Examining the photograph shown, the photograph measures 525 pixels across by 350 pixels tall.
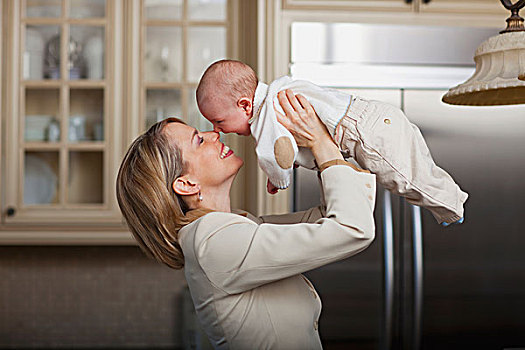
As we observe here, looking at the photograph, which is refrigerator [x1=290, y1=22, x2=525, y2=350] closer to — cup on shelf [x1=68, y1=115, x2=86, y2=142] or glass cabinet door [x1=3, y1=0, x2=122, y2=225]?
glass cabinet door [x1=3, y1=0, x2=122, y2=225]

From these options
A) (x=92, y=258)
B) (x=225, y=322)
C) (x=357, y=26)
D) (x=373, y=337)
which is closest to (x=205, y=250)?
(x=225, y=322)

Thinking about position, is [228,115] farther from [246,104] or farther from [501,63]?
[501,63]

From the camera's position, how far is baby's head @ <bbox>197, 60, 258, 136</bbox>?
1.36 meters

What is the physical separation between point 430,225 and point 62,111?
1.52m

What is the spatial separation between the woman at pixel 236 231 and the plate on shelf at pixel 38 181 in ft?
4.15

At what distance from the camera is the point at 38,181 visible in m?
2.49

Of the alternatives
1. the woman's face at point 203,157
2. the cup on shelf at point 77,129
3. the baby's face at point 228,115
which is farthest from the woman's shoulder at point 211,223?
the cup on shelf at point 77,129

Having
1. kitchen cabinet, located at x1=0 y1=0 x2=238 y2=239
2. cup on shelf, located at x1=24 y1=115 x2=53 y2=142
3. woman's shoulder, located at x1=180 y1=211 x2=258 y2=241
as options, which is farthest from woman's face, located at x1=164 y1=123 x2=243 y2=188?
cup on shelf, located at x1=24 y1=115 x2=53 y2=142

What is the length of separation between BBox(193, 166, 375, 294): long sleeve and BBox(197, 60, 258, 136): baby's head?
0.26 metres

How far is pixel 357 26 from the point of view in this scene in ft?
7.37

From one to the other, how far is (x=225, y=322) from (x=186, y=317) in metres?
1.36

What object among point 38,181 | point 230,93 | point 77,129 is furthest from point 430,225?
point 38,181

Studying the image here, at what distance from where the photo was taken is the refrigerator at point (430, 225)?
7.18 feet

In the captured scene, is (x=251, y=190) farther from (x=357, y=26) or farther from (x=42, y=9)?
(x=42, y=9)
